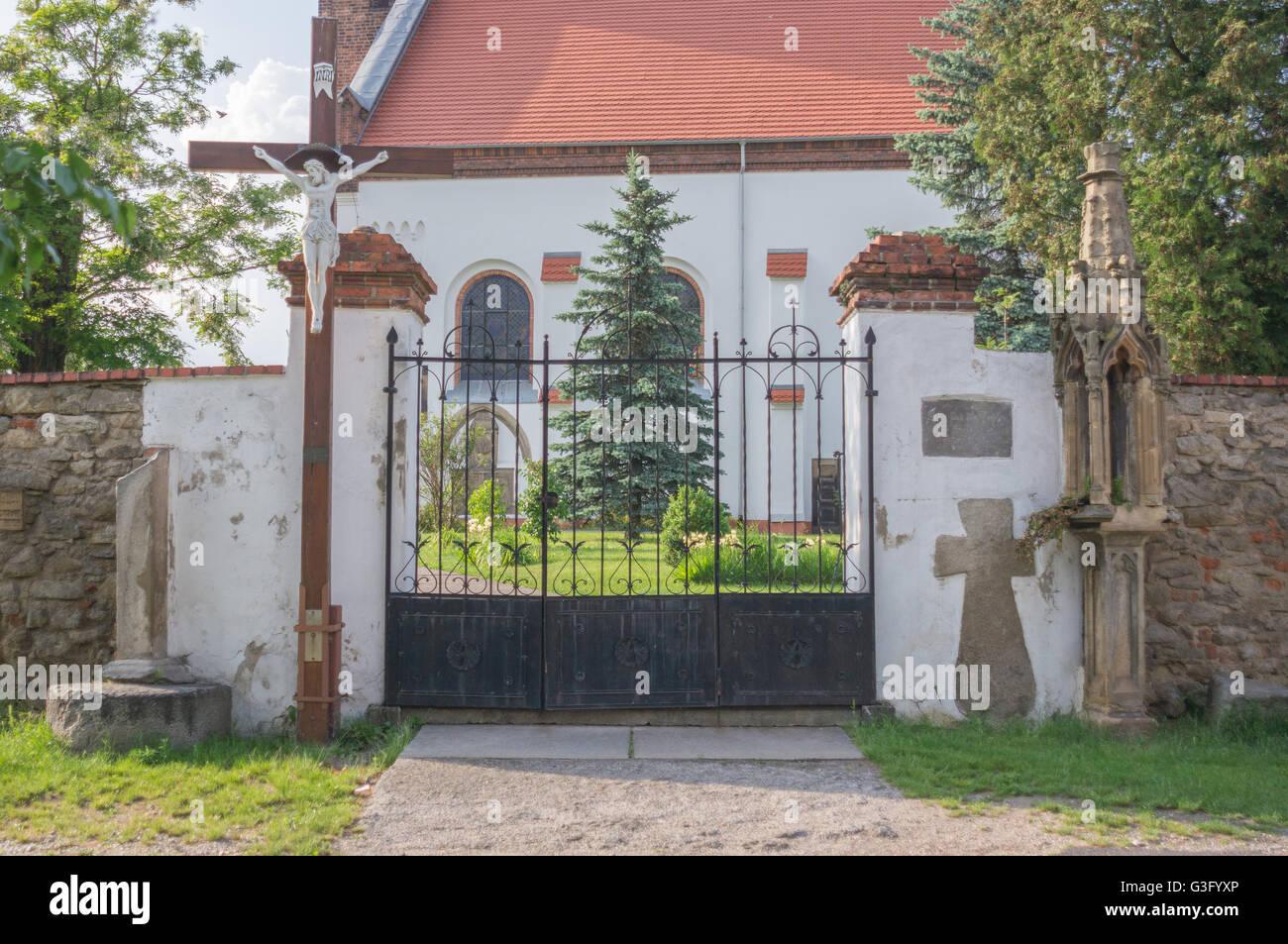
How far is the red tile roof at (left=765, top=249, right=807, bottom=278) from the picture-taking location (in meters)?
17.9

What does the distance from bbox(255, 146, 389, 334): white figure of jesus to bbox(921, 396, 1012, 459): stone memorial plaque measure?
12.8 ft

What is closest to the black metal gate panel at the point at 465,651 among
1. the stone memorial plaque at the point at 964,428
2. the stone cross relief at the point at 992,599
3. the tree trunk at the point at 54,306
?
the stone cross relief at the point at 992,599

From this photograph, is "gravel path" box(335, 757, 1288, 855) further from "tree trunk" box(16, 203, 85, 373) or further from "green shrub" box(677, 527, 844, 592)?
"tree trunk" box(16, 203, 85, 373)

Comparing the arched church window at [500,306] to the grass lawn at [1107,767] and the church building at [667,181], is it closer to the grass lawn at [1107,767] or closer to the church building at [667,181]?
the church building at [667,181]

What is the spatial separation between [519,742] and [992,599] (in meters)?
3.16

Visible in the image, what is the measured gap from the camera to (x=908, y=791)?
4.70 meters

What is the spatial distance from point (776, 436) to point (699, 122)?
679 cm

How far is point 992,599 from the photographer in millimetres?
6043

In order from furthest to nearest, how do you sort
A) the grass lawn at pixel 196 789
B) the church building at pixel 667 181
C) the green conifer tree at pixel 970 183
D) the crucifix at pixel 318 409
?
the church building at pixel 667 181 < the green conifer tree at pixel 970 183 < the crucifix at pixel 318 409 < the grass lawn at pixel 196 789

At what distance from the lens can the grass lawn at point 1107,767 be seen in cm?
450

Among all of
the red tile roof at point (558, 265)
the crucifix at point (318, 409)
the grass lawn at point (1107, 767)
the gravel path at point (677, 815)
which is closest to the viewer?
the gravel path at point (677, 815)

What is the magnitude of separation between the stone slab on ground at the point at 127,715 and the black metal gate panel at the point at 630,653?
2087 millimetres

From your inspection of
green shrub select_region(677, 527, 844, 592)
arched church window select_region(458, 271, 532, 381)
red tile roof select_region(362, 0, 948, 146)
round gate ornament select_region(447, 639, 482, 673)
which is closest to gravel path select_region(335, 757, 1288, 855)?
round gate ornament select_region(447, 639, 482, 673)

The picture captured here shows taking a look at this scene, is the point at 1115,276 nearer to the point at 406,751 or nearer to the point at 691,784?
the point at 691,784
